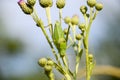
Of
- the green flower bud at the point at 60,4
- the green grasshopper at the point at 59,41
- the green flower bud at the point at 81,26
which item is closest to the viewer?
the green grasshopper at the point at 59,41

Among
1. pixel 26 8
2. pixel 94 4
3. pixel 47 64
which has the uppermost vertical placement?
pixel 26 8

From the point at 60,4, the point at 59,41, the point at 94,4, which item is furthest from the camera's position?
the point at 94,4

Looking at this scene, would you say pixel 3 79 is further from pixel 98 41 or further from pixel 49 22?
pixel 49 22

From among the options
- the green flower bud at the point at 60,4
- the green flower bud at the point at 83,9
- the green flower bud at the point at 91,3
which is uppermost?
the green flower bud at the point at 60,4

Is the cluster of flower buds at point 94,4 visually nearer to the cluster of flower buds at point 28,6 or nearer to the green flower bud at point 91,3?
the green flower bud at point 91,3

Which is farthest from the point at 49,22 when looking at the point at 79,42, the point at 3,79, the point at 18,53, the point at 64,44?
the point at 18,53

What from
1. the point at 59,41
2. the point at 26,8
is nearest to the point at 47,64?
the point at 59,41

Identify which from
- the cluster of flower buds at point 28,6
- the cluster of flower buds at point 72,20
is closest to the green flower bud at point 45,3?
the cluster of flower buds at point 28,6

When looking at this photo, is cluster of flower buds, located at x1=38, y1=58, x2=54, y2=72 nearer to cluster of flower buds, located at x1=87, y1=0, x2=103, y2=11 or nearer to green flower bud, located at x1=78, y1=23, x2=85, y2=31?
green flower bud, located at x1=78, y1=23, x2=85, y2=31

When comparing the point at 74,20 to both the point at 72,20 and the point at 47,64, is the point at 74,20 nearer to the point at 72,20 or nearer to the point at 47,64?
the point at 72,20

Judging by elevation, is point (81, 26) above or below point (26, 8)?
below

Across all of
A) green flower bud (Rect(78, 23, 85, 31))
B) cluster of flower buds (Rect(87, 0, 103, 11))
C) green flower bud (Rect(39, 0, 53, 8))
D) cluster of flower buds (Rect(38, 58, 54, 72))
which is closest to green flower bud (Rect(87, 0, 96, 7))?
cluster of flower buds (Rect(87, 0, 103, 11))
